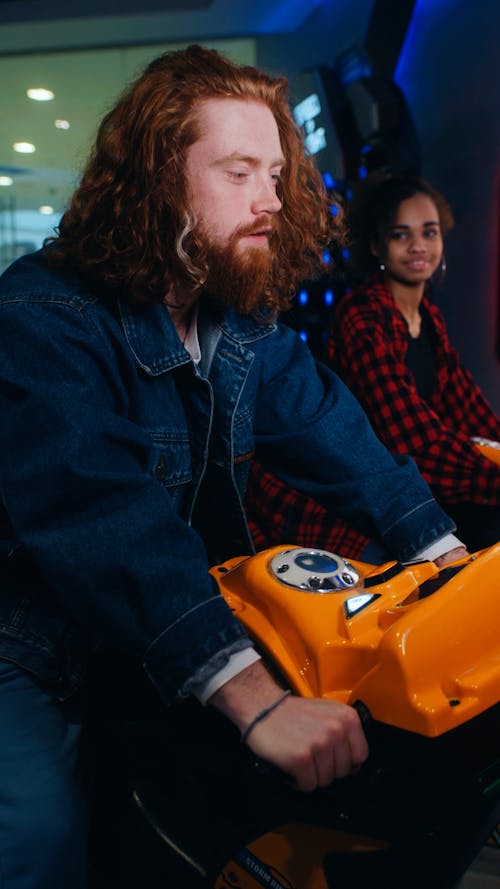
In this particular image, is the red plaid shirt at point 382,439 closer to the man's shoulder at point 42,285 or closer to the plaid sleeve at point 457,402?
the plaid sleeve at point 457,402

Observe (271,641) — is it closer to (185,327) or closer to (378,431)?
(185,327)

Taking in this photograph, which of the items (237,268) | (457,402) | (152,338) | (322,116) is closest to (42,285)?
(152,338)

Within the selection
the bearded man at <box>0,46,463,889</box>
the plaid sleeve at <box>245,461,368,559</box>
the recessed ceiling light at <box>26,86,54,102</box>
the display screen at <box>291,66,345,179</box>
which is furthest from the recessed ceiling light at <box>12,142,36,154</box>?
the bearded man at <box>0,46,463,889</box>

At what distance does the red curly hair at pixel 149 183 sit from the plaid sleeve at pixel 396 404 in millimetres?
988

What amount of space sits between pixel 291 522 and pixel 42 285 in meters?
1.13

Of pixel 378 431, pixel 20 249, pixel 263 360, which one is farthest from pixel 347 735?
pixel 20 249

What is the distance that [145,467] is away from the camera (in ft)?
3.02

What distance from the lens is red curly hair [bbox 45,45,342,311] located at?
1072mm

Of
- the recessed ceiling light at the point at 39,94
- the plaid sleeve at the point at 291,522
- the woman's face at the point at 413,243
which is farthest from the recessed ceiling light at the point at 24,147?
the plaid sleeve at the point at 291,522

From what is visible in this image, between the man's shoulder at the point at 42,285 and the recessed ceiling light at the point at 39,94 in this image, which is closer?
the man's shoulder at the point at 42,285

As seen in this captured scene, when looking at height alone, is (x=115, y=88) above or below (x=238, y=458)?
above

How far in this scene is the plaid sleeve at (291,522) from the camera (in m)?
1.93

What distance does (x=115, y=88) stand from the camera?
19.4 feet

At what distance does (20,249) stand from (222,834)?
5864mm
